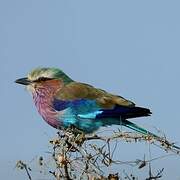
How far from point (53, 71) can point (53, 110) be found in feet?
1.23

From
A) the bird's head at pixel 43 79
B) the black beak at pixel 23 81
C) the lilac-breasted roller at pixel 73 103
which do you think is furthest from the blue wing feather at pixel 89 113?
the black beak at pixel 23 81

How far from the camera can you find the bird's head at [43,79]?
17.7 ft

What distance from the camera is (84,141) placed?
11.0 feet

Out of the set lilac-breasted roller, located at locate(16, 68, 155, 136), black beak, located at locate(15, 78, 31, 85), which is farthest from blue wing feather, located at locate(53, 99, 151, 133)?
black beak, located at locate(15, 78, 31, 85)

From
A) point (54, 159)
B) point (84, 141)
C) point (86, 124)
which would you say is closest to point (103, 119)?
point (86, 124)

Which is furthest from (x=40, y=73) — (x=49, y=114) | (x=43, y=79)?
(x=49, y=114)

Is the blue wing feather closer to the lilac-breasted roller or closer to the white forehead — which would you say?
the lilac-breasted roller

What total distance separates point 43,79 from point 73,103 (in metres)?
0.34

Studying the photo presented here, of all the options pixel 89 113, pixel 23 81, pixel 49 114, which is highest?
pixel 23 81

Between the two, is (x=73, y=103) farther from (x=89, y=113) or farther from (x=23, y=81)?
(x=23, y=81)

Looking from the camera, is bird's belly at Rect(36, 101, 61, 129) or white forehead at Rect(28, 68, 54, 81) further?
white forehead at Rect(28, 68, 54, 81)

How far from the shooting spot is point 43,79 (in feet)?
18.0

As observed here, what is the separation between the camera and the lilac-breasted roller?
5195 millimetres

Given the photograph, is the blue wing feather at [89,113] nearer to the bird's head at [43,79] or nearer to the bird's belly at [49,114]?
the bird's belly at [49,114]
